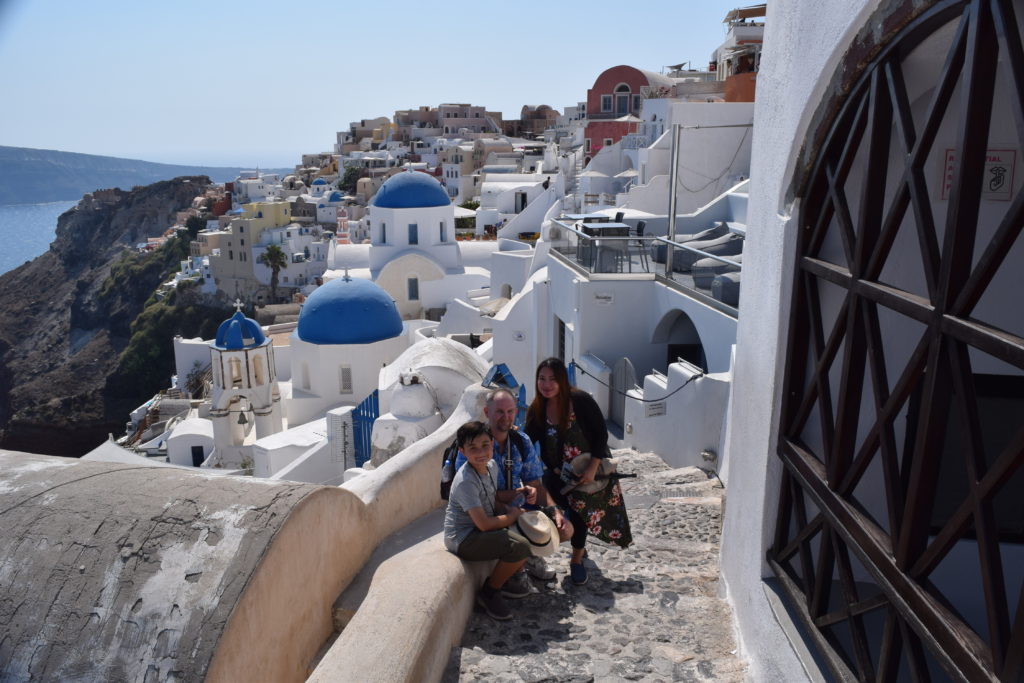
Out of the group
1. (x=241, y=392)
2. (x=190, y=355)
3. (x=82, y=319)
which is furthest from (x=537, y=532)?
(x=82, y=319)

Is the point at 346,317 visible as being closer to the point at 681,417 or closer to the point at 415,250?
the point at 415,250

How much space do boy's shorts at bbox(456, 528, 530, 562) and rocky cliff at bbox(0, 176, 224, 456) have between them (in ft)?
170

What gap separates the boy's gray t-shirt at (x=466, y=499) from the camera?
3797mm

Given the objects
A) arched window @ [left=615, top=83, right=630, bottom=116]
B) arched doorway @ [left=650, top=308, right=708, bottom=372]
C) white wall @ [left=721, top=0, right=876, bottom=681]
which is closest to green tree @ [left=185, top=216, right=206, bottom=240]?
arched window @ [left=615, top=83, right=630, bottom=116]

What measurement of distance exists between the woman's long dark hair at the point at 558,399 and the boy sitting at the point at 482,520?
454 mm

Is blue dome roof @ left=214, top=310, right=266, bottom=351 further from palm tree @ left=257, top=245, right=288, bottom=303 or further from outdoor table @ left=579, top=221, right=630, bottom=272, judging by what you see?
palm tree @ left=257, top=245, right=288, bottom=303

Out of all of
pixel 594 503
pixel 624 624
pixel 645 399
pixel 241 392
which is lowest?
pixel 241 392

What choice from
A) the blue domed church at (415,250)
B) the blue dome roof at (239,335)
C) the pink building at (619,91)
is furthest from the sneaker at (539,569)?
the pink building at (619,91)

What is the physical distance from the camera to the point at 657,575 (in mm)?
4570

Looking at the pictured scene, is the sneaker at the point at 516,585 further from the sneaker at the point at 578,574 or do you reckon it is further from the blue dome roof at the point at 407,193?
the blue dome roof at the point at 407,193

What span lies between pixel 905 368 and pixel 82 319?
249 feet

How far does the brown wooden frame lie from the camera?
165cm

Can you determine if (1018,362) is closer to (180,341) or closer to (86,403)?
(180,341)

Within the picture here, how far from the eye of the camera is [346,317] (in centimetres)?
2136
